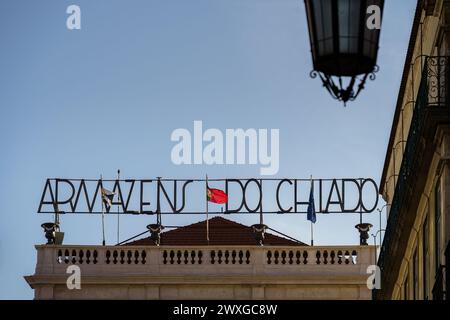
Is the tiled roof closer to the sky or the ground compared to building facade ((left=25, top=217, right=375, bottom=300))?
closer to the sky

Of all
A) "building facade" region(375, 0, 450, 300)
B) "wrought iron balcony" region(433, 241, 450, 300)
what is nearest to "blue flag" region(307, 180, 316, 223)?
"building facade" region(375, 0, 450, 300)

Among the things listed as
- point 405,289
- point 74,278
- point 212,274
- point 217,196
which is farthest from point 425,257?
point 217,196

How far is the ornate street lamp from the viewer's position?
8.80 m

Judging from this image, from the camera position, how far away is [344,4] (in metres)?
8.74

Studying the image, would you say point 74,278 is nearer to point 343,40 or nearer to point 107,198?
point 107,198

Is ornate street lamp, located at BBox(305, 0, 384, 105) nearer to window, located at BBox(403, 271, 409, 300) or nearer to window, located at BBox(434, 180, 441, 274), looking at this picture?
window, located at BBox(434, 180, 441, 274)

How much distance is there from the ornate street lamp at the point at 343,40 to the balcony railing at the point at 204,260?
34.1 metres

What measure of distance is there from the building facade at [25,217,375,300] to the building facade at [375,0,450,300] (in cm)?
991

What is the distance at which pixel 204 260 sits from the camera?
43.6 metres

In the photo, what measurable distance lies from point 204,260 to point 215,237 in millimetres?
3228

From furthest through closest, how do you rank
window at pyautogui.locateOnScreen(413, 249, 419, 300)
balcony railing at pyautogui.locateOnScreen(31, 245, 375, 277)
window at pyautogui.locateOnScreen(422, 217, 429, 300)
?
balcony railing at pyautogui.locateOnScreen(31, 245, 375, 277)
window at pyautogui.locateOnScreen(413, 249, 419, 300)
window at pyautogui.locateOnScreen(422, 217, 429, 300)

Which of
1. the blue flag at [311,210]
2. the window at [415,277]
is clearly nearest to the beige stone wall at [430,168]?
the window at [415,277]

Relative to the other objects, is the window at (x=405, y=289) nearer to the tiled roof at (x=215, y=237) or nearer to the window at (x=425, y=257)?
the window at (x=425, y=257)
